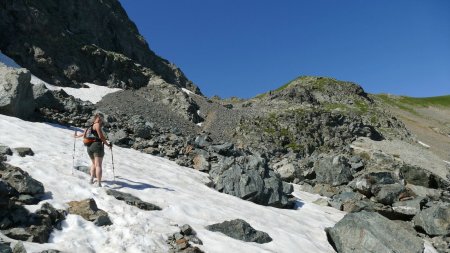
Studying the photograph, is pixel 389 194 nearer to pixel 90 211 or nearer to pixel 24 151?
pixel 90 211

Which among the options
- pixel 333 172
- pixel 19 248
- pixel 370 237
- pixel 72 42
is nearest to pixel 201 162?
pixel 333 172

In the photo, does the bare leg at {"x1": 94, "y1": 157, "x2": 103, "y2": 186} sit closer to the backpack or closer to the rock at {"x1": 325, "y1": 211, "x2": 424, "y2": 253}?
the backpack

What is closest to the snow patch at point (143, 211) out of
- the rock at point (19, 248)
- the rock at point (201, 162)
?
the rock at point (19, 248)

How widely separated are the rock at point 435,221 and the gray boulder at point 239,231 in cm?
986

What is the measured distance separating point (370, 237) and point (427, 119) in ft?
502

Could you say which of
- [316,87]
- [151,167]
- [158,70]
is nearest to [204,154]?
[151,167]

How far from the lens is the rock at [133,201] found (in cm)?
1451

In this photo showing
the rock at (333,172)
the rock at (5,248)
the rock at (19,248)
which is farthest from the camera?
the rock at (333,172)

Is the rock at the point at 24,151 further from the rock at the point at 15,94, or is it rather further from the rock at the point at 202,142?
the rock at the point at 202,142

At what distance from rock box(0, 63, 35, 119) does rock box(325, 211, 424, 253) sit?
61.4 ft

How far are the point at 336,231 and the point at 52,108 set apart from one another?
23.2m

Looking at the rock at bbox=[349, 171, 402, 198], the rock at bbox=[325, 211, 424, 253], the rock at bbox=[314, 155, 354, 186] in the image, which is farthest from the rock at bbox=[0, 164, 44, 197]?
the rock at bbox=[314, 155, 354, 186]

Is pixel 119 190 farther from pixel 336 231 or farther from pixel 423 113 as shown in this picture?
pixel 423 113

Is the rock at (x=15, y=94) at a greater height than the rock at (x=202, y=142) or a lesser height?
greater
